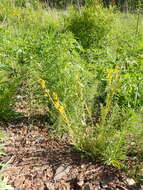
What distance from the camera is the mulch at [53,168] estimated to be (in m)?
1.73

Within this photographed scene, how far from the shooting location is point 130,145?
1953 mm

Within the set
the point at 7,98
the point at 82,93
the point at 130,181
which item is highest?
the point at 82,93

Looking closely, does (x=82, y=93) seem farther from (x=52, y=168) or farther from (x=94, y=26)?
(x=94, y=26)

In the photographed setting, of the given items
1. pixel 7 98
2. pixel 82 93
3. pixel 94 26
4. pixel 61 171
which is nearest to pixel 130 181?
pixel 61 171

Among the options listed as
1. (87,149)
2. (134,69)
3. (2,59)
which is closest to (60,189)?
(87,149)

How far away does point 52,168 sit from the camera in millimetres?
1896

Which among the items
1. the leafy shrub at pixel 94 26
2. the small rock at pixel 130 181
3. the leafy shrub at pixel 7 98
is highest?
the leafy shrub at pixel 94 26

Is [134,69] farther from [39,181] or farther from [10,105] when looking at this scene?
[39,181]

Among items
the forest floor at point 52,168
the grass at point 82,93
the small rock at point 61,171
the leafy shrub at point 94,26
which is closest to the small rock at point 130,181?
the forest floor at point 52,168

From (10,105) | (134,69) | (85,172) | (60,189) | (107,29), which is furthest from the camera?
(107,29)

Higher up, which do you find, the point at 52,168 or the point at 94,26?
the point at 94,26


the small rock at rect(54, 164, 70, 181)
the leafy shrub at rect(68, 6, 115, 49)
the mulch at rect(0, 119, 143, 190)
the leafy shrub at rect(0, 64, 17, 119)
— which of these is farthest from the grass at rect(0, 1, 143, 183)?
the leafy shrub at rect(68, 6, 115, 49)

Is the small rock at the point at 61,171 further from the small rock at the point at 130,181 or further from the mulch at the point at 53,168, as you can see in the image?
the small rock at the point at 130,181

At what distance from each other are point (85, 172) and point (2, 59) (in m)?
2.38
